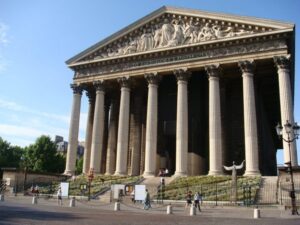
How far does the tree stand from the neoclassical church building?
2696cm

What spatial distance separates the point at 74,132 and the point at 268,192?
25.7 m

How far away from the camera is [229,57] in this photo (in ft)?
125

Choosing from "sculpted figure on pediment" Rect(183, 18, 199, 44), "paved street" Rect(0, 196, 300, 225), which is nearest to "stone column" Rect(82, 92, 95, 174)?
"sculpted figure on pediment" Rect(183, 18, 199, 44)

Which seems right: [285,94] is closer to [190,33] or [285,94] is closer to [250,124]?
[250,124]

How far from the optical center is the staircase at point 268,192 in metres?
26.8

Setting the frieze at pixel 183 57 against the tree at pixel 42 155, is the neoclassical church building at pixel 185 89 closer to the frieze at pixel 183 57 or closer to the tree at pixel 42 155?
the frieze at pixel 183 57

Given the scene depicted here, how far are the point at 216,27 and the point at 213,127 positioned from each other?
11482mm

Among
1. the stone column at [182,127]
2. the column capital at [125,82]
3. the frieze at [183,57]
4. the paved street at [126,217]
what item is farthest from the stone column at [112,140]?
the paved street at [126,217]

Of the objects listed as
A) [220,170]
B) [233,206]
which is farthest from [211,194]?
[220,170]

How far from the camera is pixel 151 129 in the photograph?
40000mm

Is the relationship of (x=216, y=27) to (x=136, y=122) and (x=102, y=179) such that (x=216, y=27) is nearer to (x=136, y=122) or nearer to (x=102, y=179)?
(x=136, y=122)

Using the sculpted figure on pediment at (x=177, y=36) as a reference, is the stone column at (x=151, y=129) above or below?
below

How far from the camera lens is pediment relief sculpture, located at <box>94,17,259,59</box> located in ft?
129

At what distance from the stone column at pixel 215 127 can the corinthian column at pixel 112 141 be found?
14999 millimetres
